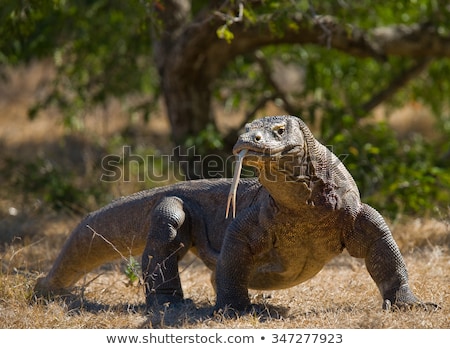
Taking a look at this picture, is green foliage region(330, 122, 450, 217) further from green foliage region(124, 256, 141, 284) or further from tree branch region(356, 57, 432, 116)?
green foliage region(124, 256, 141, 284)

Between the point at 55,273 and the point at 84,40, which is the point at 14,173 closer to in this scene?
the point at 84,40

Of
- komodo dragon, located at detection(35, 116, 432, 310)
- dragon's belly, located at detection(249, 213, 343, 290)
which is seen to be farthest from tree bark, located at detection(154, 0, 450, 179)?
dragon's belly, located at detection(249, 213, 343, 290)

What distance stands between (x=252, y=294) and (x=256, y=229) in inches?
44.0

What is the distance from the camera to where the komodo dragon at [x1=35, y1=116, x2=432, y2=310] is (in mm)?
Answer: 4527

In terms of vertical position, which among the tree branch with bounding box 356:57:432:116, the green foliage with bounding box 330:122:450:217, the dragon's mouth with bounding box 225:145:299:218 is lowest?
the green foliage with bounding box 330:122:450:217

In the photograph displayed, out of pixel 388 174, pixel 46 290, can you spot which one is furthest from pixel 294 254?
pixel 388 174

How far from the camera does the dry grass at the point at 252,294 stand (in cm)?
476

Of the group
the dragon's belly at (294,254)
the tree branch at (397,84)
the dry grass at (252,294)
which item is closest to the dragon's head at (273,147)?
the dragon's belly at (294,254)

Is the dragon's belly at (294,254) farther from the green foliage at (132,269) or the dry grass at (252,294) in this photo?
the green foliage at (132,269)

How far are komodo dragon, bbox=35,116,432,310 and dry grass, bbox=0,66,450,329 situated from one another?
192 millimetres

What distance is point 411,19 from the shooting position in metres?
11.1

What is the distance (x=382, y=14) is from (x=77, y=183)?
4.47 metres

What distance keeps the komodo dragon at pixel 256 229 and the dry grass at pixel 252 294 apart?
192 millimetres

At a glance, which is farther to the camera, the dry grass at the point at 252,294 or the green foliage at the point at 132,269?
the green foliage at the point at 132,269
